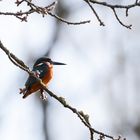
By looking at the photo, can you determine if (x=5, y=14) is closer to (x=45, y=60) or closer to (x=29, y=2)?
(x=29, y=2)

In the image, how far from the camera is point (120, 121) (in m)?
21.5

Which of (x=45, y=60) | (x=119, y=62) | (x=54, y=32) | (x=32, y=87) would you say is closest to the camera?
(x=32, y=87)

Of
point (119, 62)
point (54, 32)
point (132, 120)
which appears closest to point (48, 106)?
point (54, 32)

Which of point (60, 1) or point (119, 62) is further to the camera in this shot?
point (119, 62)

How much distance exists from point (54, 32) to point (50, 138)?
308cm

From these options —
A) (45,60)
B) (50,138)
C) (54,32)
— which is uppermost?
(45,60)

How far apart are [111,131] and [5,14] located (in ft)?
51.0

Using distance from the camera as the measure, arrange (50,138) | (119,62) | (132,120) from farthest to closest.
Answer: (119,62)
(132,120)
(50,138)

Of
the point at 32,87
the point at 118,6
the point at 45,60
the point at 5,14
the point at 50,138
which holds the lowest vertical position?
the point at 50,138

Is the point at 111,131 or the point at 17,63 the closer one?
the point at 17,63

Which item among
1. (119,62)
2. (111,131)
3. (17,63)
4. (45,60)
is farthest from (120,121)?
Answer: (17,63)

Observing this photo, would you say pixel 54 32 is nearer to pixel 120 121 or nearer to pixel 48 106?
pixel 48 106

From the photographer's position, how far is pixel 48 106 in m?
18.1

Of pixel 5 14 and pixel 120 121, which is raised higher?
pixel 5 14
